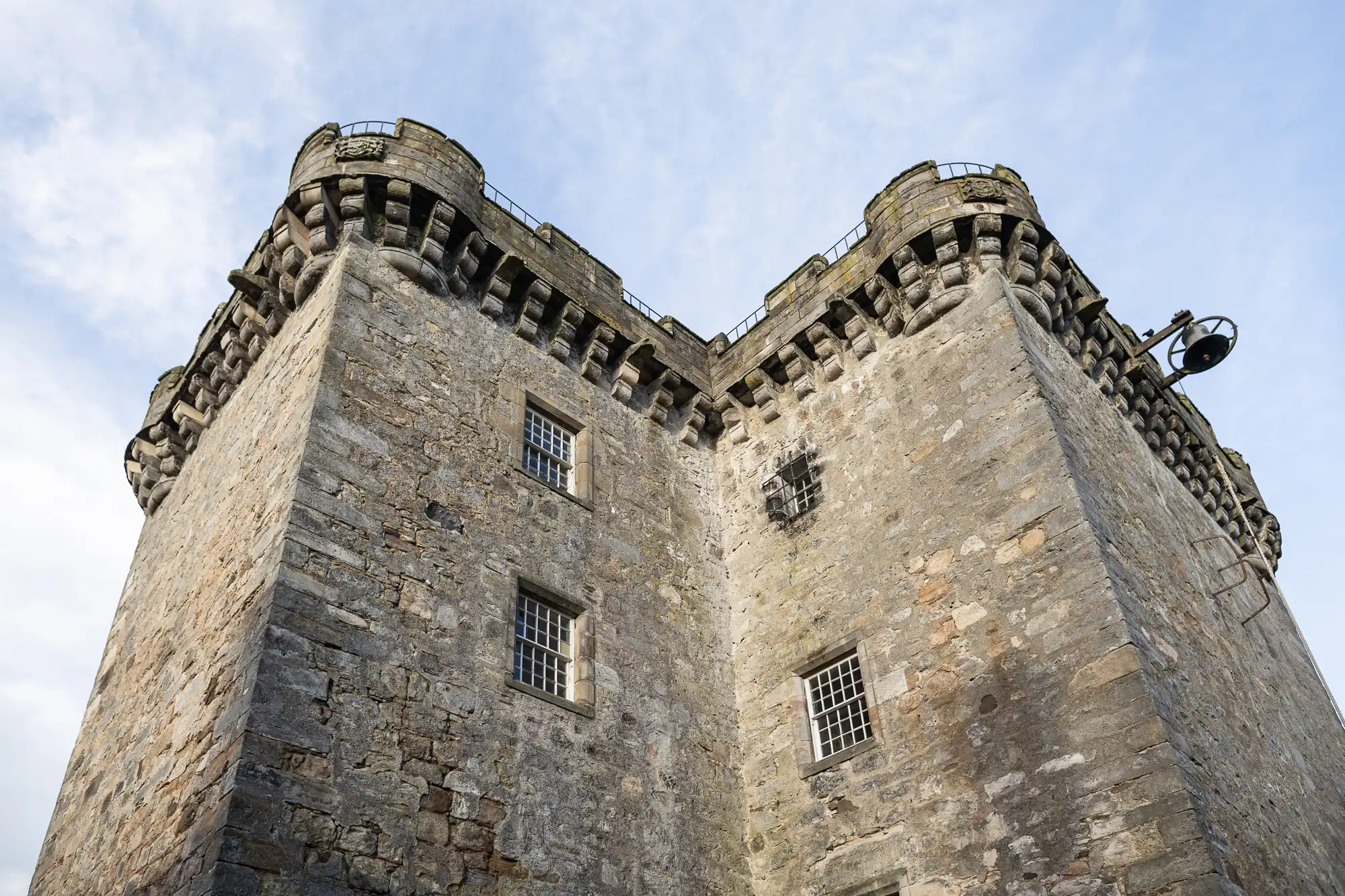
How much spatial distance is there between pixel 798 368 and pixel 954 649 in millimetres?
4868

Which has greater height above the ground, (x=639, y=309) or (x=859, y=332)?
(x=639, y=309)

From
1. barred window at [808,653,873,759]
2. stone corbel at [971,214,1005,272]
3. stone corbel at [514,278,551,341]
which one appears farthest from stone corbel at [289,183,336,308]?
stone corbel at [971,214,1005,272]

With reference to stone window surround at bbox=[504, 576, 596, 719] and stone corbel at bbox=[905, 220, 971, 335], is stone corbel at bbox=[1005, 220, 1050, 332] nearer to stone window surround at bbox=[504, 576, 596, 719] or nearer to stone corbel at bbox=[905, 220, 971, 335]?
stone corbel at bbox=[905, 220, 971, 335]

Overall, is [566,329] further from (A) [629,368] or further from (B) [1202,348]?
(B) [1202,348]

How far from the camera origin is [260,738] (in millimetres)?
7406

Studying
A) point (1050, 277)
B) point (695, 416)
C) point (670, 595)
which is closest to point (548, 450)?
point (670, 595)

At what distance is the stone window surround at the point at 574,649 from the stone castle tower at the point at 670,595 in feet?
0.18

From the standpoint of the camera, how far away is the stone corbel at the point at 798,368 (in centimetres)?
1340

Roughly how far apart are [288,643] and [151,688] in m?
3.27

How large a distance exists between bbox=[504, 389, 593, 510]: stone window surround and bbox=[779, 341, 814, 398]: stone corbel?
2881mm

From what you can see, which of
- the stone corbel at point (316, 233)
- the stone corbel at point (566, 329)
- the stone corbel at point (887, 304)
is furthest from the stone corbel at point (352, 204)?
the stone corbel at point (887, 304)

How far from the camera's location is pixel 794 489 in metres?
12.7

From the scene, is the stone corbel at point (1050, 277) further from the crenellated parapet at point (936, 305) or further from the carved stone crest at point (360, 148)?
the carved stone crest at point (360, 148)

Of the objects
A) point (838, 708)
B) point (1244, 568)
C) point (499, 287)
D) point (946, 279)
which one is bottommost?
point (838, 708)
